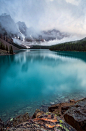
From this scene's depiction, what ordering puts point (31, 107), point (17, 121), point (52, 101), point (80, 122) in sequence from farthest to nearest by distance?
point (52, 101) < point (31, 107) < point (17, 121) < point (80, 122)

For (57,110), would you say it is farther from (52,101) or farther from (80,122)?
(80,122)

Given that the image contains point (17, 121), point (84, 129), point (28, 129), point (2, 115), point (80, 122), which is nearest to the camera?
point (28, 129)

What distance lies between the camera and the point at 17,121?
5.73m

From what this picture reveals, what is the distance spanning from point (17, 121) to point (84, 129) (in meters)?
4.43

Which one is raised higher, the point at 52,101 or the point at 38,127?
the point at 38,127

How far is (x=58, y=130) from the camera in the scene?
3.35m

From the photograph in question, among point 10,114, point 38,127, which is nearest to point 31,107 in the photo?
point 10,114

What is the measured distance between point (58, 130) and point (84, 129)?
5.68ft

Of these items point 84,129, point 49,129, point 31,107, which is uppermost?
point 49,129

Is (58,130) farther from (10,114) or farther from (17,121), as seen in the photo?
(10,114)

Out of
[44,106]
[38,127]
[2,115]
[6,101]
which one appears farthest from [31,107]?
[38,127]

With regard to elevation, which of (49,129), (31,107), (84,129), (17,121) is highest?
(49,129)

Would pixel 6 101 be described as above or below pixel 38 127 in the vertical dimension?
below

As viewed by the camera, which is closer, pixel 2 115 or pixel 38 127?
pixel 38 127
